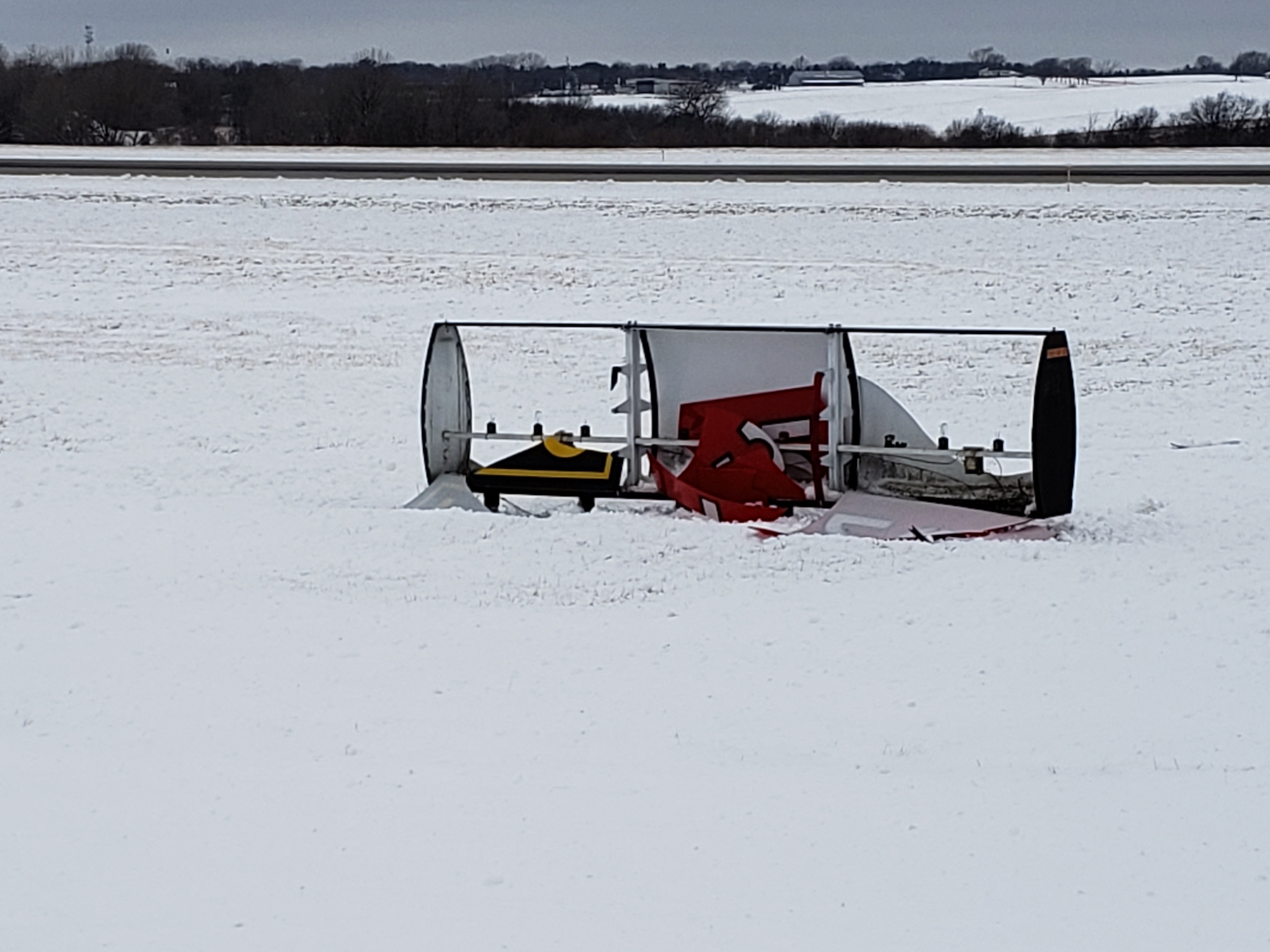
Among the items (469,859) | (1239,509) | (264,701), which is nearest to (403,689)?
(264,701)

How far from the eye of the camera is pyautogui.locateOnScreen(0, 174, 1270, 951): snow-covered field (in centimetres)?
421

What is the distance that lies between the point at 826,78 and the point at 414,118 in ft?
205

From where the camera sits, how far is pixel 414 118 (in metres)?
53.1

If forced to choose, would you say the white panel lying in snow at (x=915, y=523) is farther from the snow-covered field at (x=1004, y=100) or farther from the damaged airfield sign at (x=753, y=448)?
the snow-covered field at (x=1004, y=100)

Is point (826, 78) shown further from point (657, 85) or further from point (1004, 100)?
point (1004, 100)

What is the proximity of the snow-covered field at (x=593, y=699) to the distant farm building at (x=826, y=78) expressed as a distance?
94777 millimetres

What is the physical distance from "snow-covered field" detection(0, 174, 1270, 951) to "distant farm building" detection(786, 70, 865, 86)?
94777 millimetres

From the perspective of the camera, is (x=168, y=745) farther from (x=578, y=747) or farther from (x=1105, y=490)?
(x=1105, y=490)

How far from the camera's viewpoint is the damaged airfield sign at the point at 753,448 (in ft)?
27.4

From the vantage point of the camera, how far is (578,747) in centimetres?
530

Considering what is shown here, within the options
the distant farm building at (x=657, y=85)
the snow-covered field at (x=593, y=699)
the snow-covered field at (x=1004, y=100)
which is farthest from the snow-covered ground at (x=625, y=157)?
the distant farm building at (x=657, y=85)

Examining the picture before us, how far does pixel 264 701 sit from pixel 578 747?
1.24 meters

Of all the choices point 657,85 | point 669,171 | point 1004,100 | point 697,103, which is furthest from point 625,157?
point 657,85

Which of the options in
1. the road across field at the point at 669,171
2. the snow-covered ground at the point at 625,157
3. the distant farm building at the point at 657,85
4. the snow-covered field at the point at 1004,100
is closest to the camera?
the road across field at the point at 669,171
